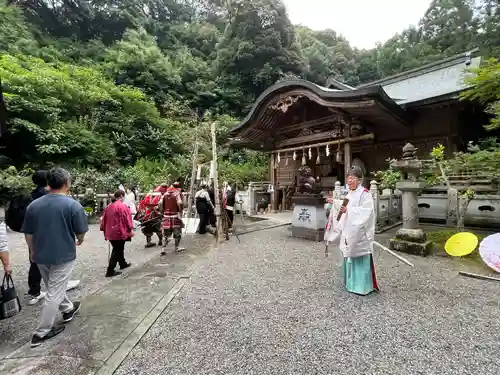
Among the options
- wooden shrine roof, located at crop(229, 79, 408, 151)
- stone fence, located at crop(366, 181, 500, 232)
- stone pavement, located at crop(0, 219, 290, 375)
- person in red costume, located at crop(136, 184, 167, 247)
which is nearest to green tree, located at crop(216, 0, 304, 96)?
wooden shrine roof, located at crop(229, 79, 408, 151)

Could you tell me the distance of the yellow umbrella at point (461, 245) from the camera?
529 cm

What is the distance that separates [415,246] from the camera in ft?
18.6

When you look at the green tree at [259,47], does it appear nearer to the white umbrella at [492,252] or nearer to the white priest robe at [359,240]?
the white umbrella at [492,252]

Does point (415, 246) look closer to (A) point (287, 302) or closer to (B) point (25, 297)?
(A) point (287, 302)

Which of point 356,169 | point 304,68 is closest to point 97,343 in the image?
point 356,169

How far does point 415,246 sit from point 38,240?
6.30 m

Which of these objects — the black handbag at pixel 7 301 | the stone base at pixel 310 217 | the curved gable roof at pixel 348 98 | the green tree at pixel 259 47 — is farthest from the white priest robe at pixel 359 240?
the green tree at pixel 259 47

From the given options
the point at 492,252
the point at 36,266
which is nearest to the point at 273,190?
the point at 492,252

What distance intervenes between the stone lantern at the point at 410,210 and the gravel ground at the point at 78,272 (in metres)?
5.47

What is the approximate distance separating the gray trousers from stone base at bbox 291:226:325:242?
18.3ft

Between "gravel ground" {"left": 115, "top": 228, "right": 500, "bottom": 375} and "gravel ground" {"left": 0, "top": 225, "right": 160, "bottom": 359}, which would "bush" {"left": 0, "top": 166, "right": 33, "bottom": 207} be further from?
"gravel ground" {"left": 115, "top": 228, "right": 500, "bottom": 375}

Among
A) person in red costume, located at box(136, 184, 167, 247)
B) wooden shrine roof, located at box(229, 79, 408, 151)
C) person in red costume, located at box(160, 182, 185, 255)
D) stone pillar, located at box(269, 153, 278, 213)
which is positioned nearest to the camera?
person in red costume, located at box(160, 182, 185, 255)

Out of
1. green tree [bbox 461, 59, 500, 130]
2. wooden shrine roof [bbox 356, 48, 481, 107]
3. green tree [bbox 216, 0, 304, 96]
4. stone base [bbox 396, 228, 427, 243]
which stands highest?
green tree [bbox 216, 0, 304, 96]

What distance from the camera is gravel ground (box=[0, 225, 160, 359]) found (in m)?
3.07
